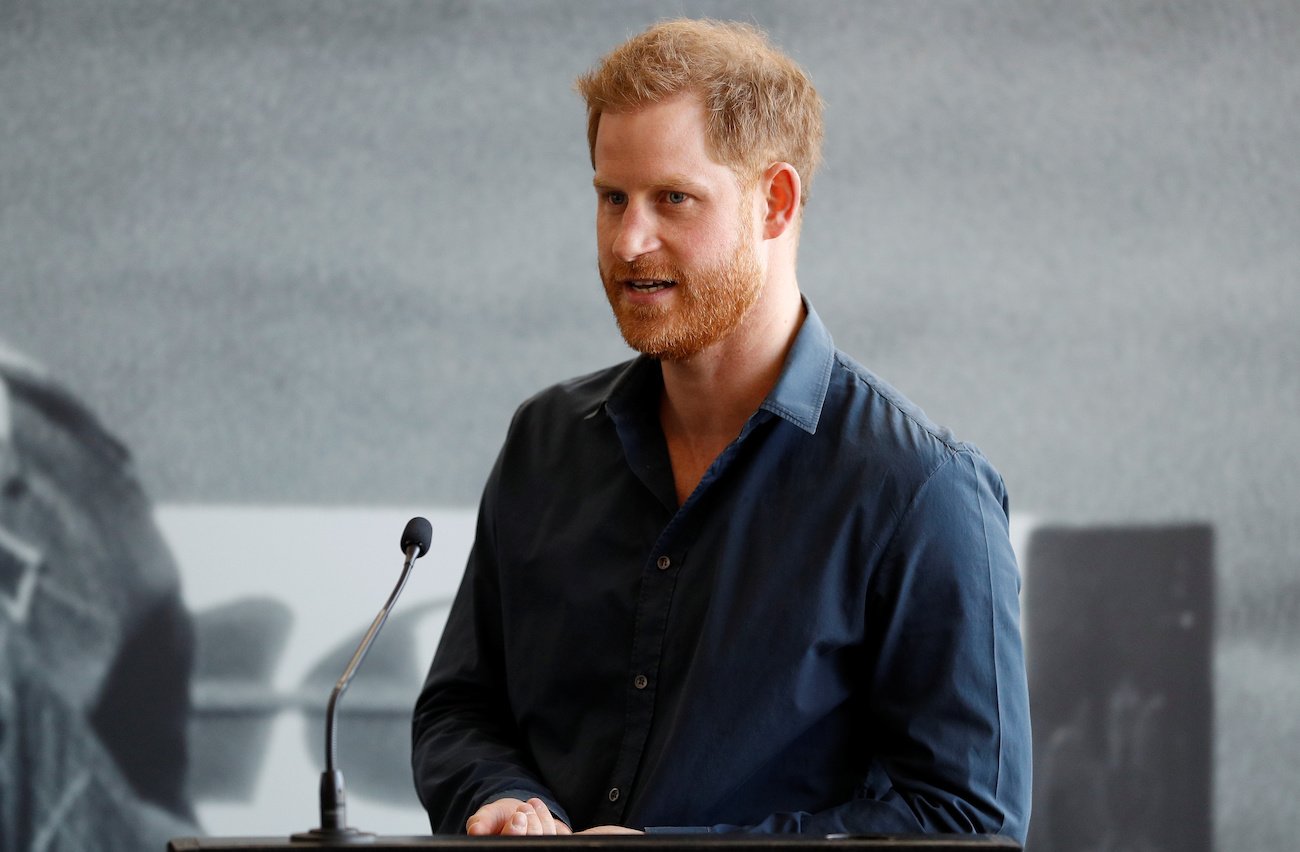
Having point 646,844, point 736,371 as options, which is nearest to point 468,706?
point 736,371

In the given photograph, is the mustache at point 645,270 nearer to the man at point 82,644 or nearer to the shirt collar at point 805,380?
the shirt collar at point 805,380

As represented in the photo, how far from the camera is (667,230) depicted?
1.48 m

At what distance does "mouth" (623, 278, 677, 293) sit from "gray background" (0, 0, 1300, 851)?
1.52 metres

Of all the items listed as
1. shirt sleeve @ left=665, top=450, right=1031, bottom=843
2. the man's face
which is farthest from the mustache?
shirt sleeve @ left=665, top=450, right=1031, bottom=843

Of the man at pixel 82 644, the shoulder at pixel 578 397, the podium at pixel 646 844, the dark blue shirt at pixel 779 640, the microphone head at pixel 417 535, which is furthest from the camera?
the man at pixel 82 644

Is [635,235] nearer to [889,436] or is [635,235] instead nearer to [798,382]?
[798,382]

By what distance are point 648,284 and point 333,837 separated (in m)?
0.68

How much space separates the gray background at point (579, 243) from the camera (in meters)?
2.95

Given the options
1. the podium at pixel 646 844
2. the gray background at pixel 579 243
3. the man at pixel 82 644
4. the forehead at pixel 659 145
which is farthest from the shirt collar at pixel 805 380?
the man at pixel 82 644

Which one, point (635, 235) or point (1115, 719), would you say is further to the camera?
point (1115, 719)

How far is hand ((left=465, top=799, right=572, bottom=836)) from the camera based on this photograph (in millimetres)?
1322

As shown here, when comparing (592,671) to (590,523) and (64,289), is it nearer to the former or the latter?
(590,523)

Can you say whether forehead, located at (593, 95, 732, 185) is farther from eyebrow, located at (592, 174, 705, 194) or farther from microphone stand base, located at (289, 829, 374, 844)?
microphone stand base, located at (289, 829, 374, 844)

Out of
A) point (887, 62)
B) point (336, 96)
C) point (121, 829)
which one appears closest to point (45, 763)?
point (121, 829)
